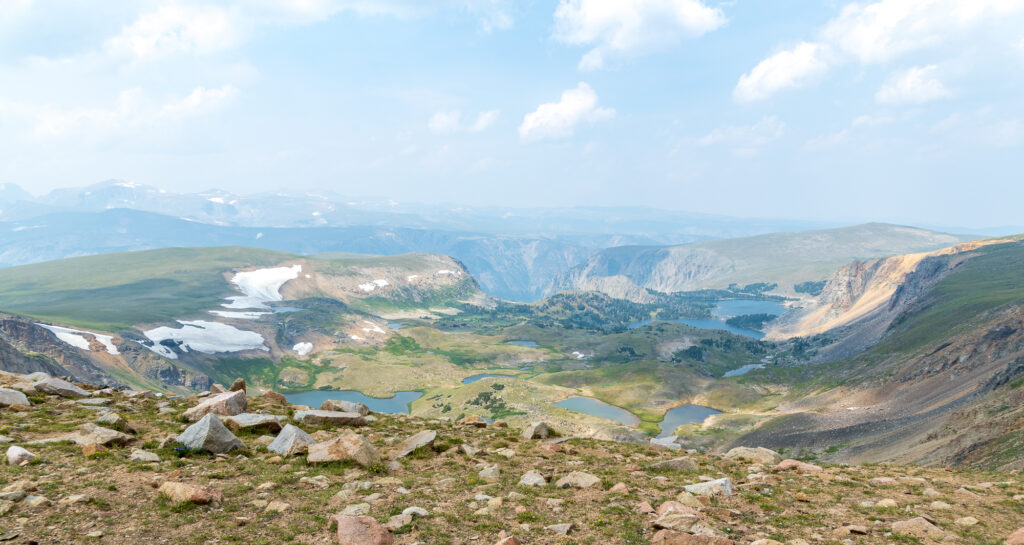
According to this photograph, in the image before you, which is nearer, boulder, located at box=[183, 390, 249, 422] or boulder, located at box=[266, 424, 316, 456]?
boulder, located at box=[266, 424, 316, 456]

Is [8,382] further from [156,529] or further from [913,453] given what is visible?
[913,453]

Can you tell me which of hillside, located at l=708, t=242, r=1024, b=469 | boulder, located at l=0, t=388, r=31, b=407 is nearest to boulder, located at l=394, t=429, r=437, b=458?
boulder, located at l=0, t=388, r=31, b=407

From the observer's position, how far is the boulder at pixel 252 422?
28.7 meters

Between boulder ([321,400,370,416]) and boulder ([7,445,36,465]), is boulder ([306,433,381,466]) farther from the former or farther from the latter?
boulder ([321,400,370,416])

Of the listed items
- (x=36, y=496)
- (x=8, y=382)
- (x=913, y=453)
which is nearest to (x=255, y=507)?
(x=36, y=496)

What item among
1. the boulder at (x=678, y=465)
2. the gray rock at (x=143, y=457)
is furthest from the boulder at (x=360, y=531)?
the boulder at (x=678, y=465)

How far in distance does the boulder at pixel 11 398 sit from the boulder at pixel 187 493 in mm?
18492

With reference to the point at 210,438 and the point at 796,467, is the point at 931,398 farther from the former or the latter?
the point at 210,438

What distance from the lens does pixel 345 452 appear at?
24516mm

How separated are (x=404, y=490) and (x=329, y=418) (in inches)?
532

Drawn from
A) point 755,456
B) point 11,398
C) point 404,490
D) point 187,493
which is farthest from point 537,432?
point 11,398

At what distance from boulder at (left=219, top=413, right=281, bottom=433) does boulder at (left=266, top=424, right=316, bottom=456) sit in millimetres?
2946

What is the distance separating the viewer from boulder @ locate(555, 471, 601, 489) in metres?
23.2

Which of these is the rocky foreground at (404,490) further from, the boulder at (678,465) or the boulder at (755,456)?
the boulder at (755,456)
